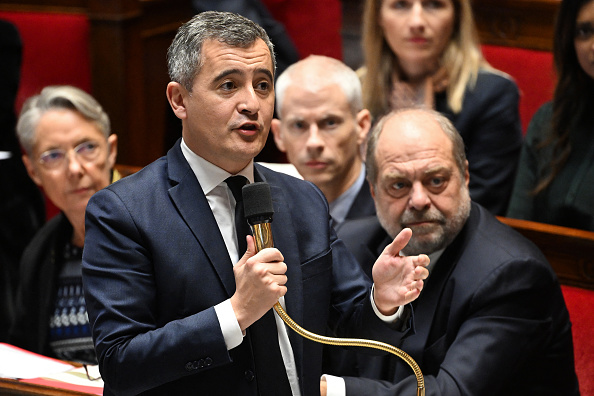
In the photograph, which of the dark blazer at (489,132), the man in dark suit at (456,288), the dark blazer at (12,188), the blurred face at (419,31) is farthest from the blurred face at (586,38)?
the dark blazer at (12,188)

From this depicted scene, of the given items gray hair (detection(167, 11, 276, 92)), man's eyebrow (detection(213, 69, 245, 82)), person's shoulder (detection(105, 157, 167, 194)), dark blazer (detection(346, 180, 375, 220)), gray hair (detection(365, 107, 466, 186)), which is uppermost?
gray hair (detection(167, 11, 276, 92))

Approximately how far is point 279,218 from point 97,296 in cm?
26

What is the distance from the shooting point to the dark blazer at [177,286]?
1026 mm

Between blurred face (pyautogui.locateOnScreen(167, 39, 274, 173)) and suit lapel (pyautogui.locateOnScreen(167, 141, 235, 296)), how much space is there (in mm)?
52

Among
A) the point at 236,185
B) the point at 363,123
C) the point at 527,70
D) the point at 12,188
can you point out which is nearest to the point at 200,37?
the point at 236,185

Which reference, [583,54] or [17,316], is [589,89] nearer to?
[583,54]

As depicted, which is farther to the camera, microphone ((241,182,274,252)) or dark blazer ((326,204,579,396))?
dark blazer ((326,204,579,396))

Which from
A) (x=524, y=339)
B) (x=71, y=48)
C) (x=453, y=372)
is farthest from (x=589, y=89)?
(x=71, y=48)

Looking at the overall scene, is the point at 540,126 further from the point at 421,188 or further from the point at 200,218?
the point at 200,218

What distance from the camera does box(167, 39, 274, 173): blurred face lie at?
1078 mm

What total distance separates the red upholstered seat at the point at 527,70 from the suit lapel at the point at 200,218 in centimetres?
168

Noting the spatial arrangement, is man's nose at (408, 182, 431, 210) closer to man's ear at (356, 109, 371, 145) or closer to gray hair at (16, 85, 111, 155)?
man's ear at (356, 109, 371, 145)

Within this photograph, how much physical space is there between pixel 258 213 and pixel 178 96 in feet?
0.76

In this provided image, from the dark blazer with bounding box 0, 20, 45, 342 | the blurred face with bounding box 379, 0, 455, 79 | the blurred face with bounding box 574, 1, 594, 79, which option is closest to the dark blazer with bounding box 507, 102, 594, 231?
the blurred face with bounding box 574, 1, 594, 79
